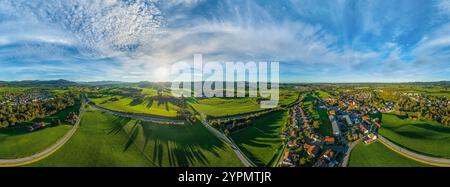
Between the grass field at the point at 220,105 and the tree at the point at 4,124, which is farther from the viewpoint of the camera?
the grass field at the point at 220,105

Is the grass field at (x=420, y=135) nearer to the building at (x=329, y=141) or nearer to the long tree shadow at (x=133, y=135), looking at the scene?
the building at (x=329, y=141)

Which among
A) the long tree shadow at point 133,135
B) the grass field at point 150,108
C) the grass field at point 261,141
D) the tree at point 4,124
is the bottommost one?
the grass field at point 261,141

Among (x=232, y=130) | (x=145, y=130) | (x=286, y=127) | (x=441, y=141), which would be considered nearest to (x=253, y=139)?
(x=232, y=130)

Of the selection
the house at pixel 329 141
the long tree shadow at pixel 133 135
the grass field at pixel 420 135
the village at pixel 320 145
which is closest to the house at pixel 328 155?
the village at pixel 320 145

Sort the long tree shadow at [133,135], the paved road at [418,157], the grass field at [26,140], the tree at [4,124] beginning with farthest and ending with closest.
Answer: the tree at [4,124]
the long tree shadow at [133,135]
the grass field at [26,140]
the paved road at [418,157]

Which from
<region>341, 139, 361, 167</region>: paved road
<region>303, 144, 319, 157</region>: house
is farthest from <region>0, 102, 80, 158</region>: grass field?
<region>341, 139, 361, 167</region>: paved road

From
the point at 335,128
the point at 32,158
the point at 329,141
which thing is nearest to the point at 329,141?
the point at 329,141

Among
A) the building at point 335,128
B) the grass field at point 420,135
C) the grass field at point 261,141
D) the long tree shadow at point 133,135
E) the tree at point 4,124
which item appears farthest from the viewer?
the tree at point 4,124

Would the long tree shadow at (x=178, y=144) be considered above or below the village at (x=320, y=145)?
above
